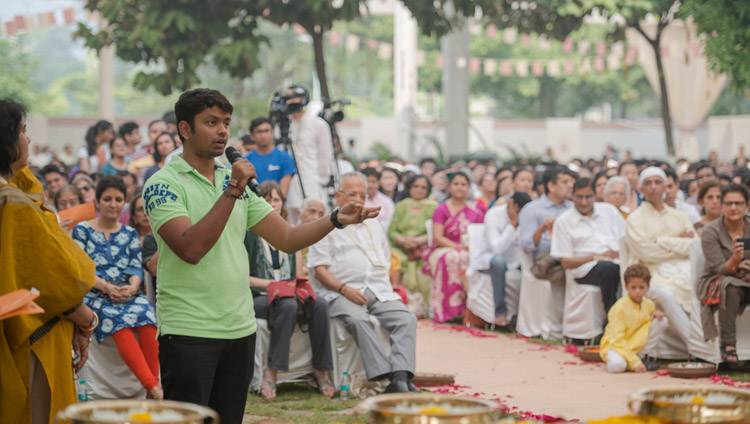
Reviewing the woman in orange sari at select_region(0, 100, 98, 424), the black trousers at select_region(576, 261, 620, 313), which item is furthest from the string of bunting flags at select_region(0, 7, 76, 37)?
the woman in orange sari at select_region(0, 100, 98, 424)

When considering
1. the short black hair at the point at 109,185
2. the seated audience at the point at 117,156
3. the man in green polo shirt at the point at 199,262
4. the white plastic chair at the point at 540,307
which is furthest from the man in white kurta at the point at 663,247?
the man in green polo shirt at the point at 199,262

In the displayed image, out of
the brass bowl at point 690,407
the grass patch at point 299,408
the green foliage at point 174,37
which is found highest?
the green foliage at point 174,37

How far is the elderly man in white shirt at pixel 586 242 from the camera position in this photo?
9.98m

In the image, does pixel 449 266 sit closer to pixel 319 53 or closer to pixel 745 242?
pixel 745 242

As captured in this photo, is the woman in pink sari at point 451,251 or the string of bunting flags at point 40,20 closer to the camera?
the woman in pink sari at point 451,251

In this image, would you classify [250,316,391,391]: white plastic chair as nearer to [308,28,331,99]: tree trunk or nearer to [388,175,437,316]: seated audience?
[388,175,437,316]: seated audience

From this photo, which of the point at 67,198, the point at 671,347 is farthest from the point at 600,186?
the point at 67,198

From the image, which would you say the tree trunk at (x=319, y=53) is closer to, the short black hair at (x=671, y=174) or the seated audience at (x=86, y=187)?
the short black hair at (x=671, y=174)

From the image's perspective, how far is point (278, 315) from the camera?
25.4 ft

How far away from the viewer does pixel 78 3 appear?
1272 inches

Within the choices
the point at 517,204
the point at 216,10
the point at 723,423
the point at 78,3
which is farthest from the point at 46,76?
the point at 723,423

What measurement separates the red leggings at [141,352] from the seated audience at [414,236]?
15.9ft

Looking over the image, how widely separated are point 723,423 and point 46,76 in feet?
354

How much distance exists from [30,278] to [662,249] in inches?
258
